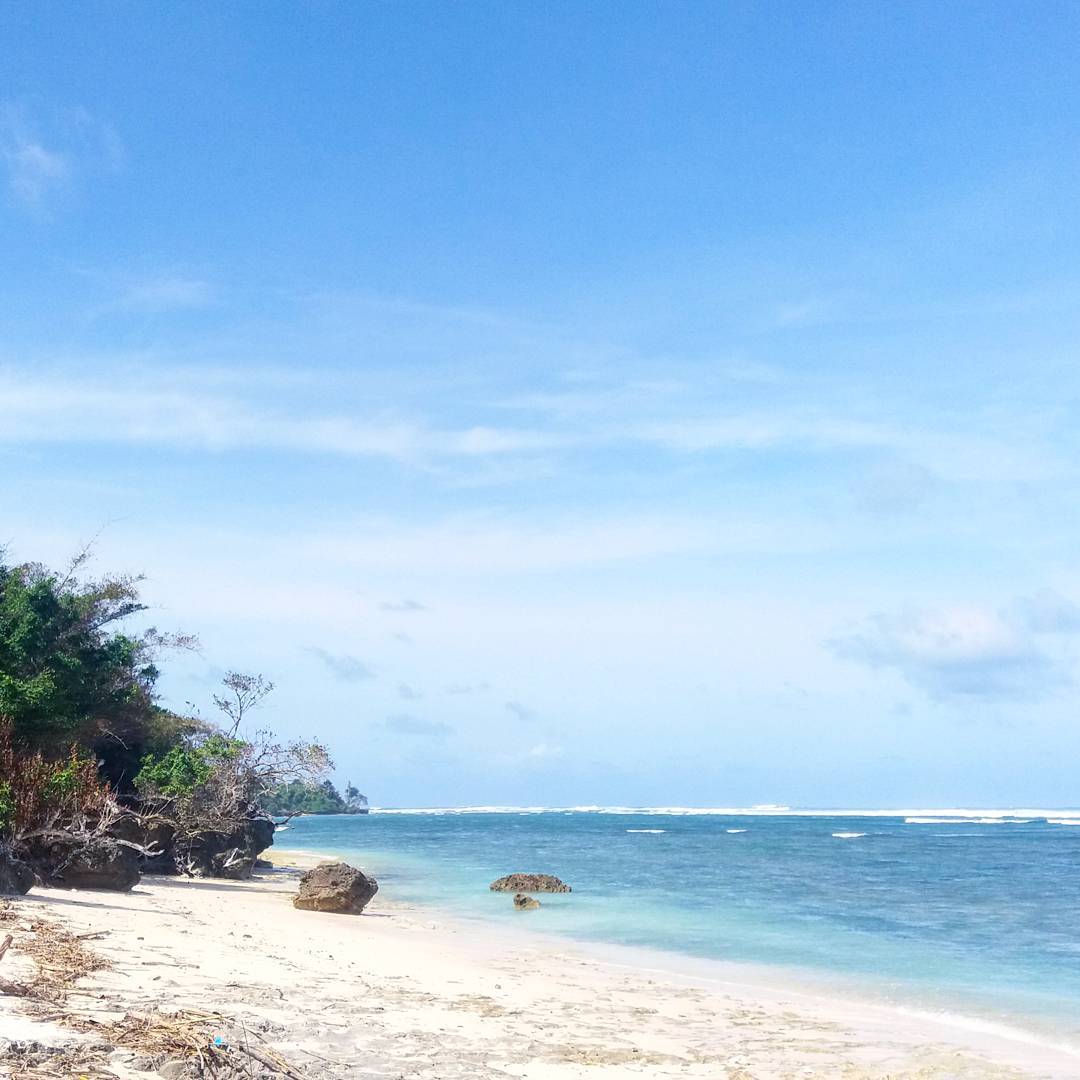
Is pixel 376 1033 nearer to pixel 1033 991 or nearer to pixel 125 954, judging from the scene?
pixel 125 954

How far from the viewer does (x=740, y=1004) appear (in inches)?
534

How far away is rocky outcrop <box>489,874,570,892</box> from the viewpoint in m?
31.1

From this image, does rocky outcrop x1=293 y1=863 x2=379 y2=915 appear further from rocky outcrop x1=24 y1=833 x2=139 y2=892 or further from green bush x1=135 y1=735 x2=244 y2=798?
green bush x1=135 y1=735 x2=244 y2=798

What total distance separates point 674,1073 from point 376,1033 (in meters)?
2.67

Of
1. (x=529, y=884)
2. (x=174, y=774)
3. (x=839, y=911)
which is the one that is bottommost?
(x=529, y=884)

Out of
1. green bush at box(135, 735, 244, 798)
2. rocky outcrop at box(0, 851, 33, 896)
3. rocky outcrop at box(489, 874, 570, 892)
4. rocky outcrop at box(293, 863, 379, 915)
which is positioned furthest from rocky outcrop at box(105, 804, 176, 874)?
rocky outcrop at box(489, 874, 570, 892)

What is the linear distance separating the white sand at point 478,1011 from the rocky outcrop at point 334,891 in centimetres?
430

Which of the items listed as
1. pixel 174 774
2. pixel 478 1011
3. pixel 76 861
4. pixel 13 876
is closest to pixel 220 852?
pixel 174 774

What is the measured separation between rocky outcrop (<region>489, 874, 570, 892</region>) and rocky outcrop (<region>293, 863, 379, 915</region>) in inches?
382

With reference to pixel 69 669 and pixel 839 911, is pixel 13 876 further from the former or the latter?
pixel 839 911

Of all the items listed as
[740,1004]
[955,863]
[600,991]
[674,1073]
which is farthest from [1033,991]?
[955,863]

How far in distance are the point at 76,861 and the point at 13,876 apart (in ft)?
10.2

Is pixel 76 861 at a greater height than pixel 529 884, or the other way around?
pixel 76 861

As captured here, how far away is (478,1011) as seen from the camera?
11.0 meters
